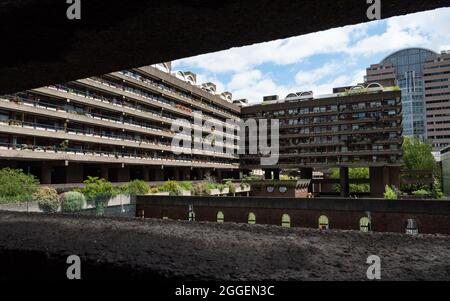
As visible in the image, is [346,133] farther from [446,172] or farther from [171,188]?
[171,188]

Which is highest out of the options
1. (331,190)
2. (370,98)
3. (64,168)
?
(370,98)

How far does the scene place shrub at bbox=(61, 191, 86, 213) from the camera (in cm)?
2667

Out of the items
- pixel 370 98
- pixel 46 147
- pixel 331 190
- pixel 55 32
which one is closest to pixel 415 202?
pixel 55 32

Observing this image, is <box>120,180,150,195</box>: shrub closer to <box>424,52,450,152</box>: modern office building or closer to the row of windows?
the row of windows

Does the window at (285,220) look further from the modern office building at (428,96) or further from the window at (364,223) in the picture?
the modern office building at (428,96)

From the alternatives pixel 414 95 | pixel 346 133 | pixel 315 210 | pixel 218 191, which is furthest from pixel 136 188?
pixel 414 95

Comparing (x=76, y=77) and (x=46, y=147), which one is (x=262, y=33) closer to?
(x=76, y=77)

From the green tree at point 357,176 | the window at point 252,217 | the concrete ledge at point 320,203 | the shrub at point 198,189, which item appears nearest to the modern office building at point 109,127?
the shrub at point 198,189

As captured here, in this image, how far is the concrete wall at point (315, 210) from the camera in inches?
843

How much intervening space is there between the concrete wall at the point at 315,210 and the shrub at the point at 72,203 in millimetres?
6470

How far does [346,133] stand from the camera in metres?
73.5

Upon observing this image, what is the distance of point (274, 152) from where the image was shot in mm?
81438
